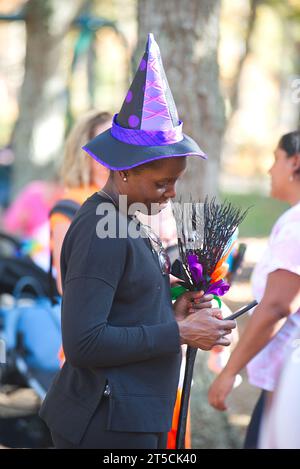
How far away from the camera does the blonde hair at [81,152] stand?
3.42m

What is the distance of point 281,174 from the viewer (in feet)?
10.4

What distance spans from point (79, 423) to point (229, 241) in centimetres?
74

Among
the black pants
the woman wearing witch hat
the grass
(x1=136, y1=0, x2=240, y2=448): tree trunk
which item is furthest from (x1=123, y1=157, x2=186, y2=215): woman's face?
the grass

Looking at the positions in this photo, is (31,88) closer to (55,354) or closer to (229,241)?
(55,354)

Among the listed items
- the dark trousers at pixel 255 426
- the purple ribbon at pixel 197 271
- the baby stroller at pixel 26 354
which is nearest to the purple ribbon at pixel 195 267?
the purple ribbon at pixel 197 271

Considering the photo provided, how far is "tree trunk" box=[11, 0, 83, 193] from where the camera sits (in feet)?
29.0

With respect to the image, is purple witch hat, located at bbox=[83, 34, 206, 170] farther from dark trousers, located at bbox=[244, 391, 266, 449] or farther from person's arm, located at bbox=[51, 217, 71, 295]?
dark trousers, located at bbox=[244, 391, 266, 449]

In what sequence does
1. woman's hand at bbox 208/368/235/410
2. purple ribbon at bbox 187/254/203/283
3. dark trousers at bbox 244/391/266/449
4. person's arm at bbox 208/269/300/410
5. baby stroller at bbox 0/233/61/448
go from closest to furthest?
purple ribbon at bbox 187/254/203/283 → person's arm at bbox 208/269/300/410 → woman's hand at bbox 208/368/235/410 → dark trousers at bbox 244/391/266/449 → baby stroller at bbox 0/233/61/448

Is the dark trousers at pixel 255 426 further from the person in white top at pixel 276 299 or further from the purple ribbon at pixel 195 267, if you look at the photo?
the purple ribbon at pixel 195 267

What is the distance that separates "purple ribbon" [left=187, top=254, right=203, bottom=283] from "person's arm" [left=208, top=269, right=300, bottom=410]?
557mm

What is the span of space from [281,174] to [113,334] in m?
1.38

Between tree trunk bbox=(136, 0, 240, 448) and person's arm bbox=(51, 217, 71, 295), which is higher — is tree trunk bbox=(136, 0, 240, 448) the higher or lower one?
the higher one
